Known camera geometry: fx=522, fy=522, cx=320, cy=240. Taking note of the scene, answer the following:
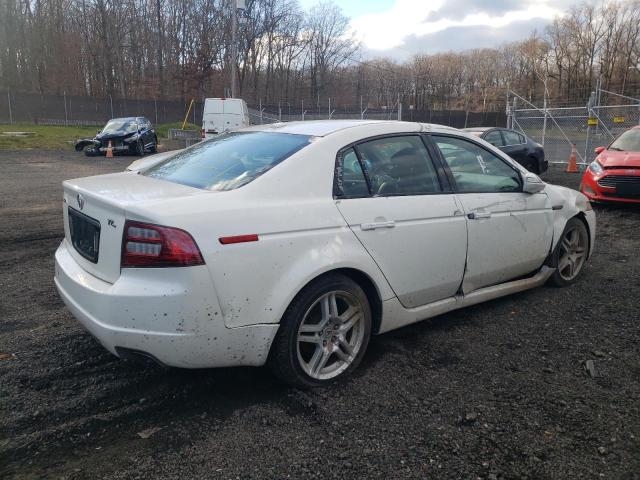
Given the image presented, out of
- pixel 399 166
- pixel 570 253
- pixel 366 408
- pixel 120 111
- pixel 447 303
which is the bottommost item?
pixel 366 408

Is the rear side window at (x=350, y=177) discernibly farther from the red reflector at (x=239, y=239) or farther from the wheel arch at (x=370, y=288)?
the red reflector at (x=239, y=239)

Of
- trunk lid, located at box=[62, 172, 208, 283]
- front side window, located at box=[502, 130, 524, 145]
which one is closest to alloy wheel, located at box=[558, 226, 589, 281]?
trunk lid, located at box=[62, 172, 208, 283]

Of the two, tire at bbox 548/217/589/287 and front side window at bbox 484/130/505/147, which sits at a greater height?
front side window at bbox 484/130/505/147

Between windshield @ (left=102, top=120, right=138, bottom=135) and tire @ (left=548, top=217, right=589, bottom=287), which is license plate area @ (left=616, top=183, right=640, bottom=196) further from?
windshield @ (left=102, top=120, right=138, bottom=135)

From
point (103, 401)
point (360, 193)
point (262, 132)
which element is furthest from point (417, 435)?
point (262, 132)

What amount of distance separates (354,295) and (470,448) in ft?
3.46

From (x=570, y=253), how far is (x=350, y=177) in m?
2.81

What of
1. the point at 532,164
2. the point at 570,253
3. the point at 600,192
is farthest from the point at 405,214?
the point at 532,164

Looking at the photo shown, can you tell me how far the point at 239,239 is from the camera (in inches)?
105

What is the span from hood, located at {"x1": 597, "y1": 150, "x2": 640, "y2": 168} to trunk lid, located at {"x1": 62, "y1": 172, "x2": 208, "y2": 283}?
8.38 m

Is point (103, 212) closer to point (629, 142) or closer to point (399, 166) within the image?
point (399, 166)

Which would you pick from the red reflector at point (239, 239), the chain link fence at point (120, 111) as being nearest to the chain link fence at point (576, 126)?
the chain link fence at point (120, 111)

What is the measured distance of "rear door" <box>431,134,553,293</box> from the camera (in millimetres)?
3865

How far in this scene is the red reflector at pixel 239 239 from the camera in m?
2.62
